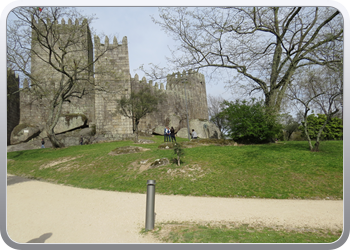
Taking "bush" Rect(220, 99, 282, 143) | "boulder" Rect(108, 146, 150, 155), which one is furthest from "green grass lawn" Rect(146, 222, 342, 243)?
"bush" Rect(220, 99, 282, 143)

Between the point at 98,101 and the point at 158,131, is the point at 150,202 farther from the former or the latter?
the point at 158,131

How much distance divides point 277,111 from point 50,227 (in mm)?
11723

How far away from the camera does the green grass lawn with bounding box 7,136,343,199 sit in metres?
6.79

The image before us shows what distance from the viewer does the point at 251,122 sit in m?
13.2

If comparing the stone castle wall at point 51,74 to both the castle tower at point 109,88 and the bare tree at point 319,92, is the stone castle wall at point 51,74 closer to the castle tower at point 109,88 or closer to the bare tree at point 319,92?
the castle tower at point 109,88

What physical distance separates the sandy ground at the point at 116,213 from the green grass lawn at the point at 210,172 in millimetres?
516

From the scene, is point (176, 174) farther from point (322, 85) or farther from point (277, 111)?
point (277, 111)

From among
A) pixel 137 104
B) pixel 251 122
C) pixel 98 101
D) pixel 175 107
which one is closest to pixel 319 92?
pixel 251 122

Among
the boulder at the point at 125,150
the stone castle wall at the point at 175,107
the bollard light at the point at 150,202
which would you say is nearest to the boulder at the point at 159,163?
the boulder at the point at 125,150

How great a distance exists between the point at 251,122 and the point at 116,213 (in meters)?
9.97

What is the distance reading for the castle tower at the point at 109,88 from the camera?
16422 mm

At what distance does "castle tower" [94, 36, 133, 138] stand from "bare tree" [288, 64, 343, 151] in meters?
10.9

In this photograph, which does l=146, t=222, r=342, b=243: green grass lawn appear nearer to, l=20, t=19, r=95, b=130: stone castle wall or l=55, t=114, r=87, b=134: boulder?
l=20, t=19, r=95, b=130: stone castle wall

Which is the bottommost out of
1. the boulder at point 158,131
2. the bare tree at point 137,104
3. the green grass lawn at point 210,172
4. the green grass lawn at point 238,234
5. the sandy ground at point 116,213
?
the sandy ground at point 116,213
